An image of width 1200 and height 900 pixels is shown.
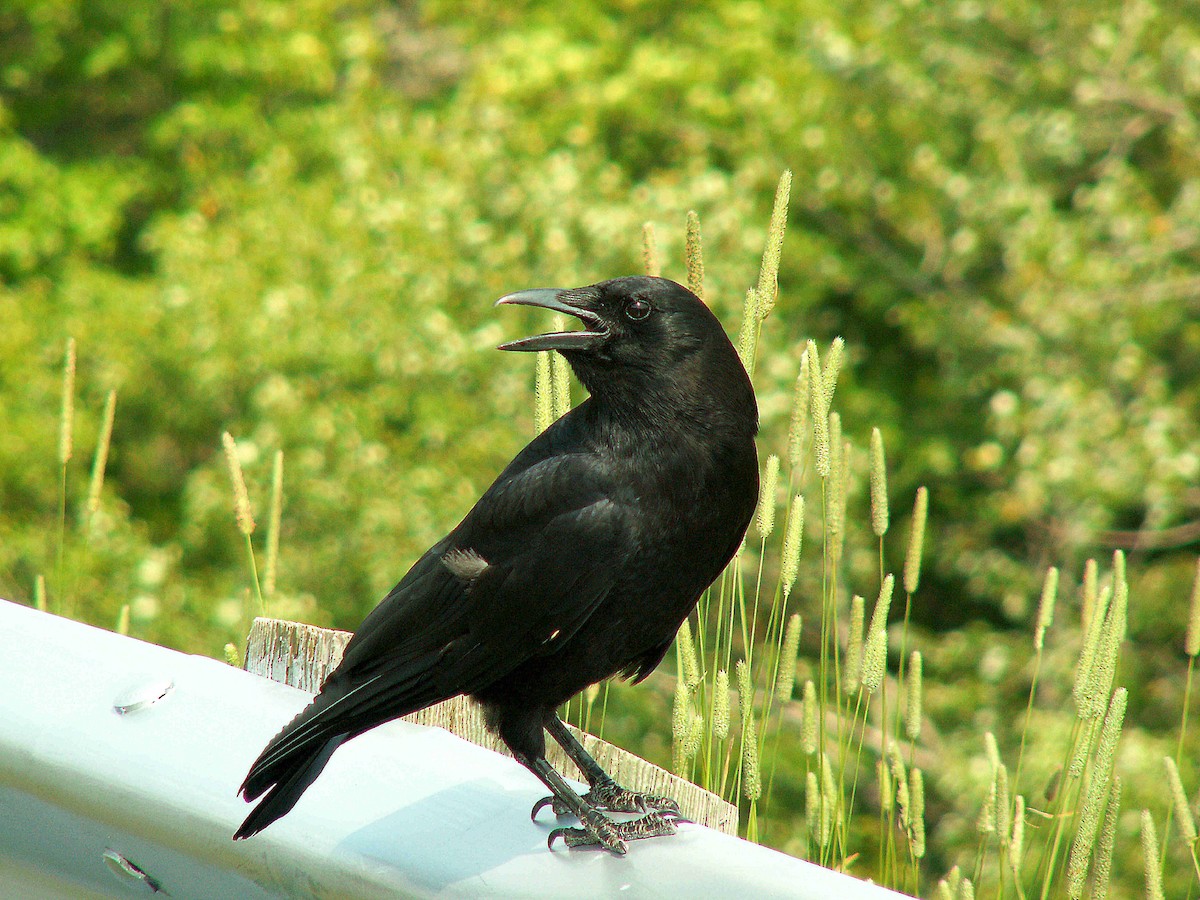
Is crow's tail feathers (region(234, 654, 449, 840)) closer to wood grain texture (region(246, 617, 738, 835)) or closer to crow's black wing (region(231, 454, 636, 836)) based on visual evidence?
crow's black wing (region(231, 454, 636, 836))

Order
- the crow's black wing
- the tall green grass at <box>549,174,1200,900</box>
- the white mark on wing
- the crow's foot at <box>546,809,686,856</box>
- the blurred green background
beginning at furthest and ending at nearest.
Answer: the blurred green background → the white mark on wing → the crow's black wing → the tall green grass at <box>549,174,1200,900</box> → the crow's foot at <box>546,809,686,856</box>

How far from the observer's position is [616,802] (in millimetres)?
1948

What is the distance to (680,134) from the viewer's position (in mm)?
6531

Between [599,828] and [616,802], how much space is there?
0.99 feet

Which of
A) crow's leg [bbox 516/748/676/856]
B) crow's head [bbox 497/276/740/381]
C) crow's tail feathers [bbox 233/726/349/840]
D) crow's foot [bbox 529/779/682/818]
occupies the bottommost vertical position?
crow's foot [bbox 529/779/682/818]

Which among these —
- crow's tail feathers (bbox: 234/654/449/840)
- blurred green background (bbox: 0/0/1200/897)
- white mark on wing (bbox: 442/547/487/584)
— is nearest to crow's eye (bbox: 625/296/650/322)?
white mark on wing (bbox: 442/547/487/584)

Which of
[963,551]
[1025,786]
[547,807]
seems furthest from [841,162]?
[547,807]

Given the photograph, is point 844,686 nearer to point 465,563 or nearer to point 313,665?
point 465,563

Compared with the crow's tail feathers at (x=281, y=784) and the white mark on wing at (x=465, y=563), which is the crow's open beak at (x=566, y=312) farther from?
the crow's tail feathers at (x=281, y=784)

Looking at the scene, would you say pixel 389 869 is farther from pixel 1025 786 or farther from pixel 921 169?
pixel 921 169

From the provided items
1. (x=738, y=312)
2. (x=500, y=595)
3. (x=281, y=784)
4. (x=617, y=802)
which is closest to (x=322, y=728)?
(x=281, y=784)

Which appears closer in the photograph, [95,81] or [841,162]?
[841,162]

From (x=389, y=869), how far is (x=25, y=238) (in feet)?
20.4

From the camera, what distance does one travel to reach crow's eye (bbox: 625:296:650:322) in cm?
210
